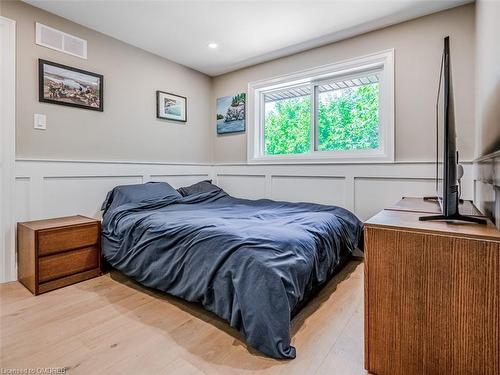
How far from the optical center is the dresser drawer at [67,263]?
200 cm

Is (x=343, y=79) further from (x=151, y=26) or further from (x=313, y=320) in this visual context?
(x=313, y=320)

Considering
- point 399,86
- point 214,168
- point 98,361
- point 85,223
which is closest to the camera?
point 98,361

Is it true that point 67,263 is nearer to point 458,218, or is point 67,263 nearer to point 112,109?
point 112,109

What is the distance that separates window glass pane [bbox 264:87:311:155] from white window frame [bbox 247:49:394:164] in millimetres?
78

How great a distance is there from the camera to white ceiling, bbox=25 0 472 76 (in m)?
2.31

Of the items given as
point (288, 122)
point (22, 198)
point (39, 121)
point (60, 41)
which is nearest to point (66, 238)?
point (22, 198)

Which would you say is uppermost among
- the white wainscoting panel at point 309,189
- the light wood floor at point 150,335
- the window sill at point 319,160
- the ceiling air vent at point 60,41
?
the ceiling air vent at point 60,41

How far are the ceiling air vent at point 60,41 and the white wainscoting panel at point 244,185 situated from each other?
2085mm

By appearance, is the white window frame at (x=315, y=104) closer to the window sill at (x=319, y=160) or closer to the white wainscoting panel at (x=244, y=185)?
the window sill at (x=319, y=160)

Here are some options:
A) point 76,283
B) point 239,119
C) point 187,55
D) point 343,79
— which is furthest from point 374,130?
point 76,283

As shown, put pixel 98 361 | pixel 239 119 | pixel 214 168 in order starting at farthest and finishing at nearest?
pixel 214 168 → pixel 239 119 → pixel 98 361

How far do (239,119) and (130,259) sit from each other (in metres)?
2.32

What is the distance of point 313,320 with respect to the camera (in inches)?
63.7

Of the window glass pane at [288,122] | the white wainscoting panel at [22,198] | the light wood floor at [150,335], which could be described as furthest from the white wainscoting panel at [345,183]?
the white wainscoting panel at [22,198]
